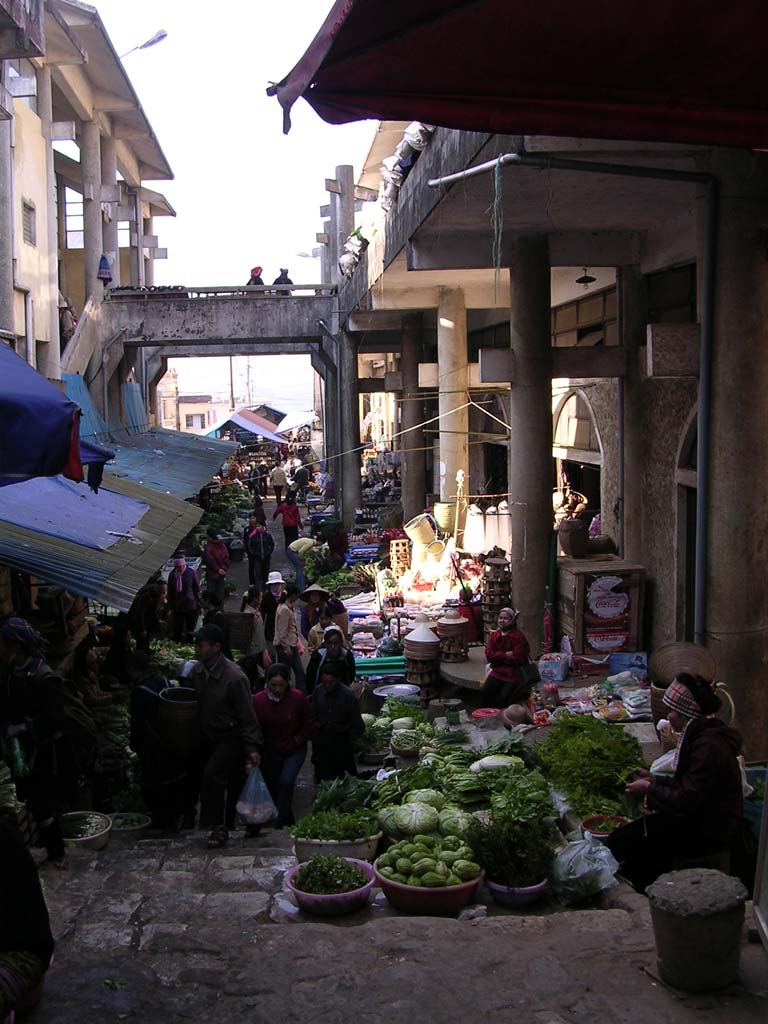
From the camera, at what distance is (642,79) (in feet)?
11.2

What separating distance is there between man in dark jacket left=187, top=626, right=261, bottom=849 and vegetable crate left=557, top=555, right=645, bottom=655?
4.59 meters

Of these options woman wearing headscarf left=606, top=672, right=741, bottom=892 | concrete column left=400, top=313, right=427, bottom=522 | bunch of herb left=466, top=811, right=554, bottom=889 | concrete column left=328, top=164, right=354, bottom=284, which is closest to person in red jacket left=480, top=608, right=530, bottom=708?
bunch of herb left=466, top=811, right=554, bottom=889

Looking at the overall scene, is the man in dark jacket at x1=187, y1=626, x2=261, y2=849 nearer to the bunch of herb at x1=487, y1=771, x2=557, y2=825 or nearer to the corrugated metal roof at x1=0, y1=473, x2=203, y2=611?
the corrugated metal roof at x1=0, y1=473, x2=203, y2=611

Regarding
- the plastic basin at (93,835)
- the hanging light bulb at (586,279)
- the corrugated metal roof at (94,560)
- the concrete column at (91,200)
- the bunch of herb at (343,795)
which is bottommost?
the plastic basin at (93,835)

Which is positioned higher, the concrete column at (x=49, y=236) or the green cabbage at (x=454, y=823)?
the concrete column at (x=49, y=236)

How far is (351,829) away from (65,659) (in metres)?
3.71

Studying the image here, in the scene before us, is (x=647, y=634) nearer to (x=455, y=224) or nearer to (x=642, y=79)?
(x=455, y=224)

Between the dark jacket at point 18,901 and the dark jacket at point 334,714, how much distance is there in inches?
147

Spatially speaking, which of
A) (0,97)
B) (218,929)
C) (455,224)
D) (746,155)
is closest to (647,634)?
(455,224)

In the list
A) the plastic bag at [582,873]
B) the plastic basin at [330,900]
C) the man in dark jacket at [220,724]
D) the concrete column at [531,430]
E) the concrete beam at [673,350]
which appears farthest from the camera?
the concrete column at [531,430]

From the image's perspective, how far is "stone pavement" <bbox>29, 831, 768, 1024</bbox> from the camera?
423 cm

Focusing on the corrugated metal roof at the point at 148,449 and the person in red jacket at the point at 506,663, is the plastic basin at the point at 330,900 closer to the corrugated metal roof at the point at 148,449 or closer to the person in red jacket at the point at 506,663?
the person in red jacket at the point at 506,663

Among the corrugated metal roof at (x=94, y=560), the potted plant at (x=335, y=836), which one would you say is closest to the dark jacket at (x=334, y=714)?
the potted plant at (x=335, y=836)

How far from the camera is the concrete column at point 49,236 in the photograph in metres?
20.0
